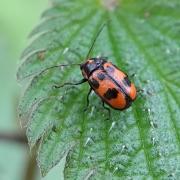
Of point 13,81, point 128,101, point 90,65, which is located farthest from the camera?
point 13,81

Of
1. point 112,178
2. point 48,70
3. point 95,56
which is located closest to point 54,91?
point 48,70

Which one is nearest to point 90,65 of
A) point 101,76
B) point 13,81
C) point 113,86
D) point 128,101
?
point 101,76

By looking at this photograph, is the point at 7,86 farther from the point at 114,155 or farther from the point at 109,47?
the point at 114,155

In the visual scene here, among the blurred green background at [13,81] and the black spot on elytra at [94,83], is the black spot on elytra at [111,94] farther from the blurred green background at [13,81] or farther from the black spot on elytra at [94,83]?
the blurred green background at [13,81]

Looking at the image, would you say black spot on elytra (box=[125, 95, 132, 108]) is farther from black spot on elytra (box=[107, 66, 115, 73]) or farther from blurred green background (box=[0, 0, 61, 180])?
blurred green background (box=[0, 0, 61, 180])

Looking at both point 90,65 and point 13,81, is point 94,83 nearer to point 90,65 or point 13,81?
point 90,65

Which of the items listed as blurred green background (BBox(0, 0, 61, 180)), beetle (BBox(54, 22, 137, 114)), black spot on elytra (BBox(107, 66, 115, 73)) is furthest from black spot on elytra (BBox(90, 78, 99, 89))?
blurred green background (BBox(0, 0, 61, 180))

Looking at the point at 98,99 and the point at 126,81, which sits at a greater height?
the point at 126,81

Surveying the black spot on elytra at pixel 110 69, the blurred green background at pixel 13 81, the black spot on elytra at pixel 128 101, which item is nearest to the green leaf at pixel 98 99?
the black spot on elytra at pixel 128 101

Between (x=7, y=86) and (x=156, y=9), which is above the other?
(x=156, y=9)
